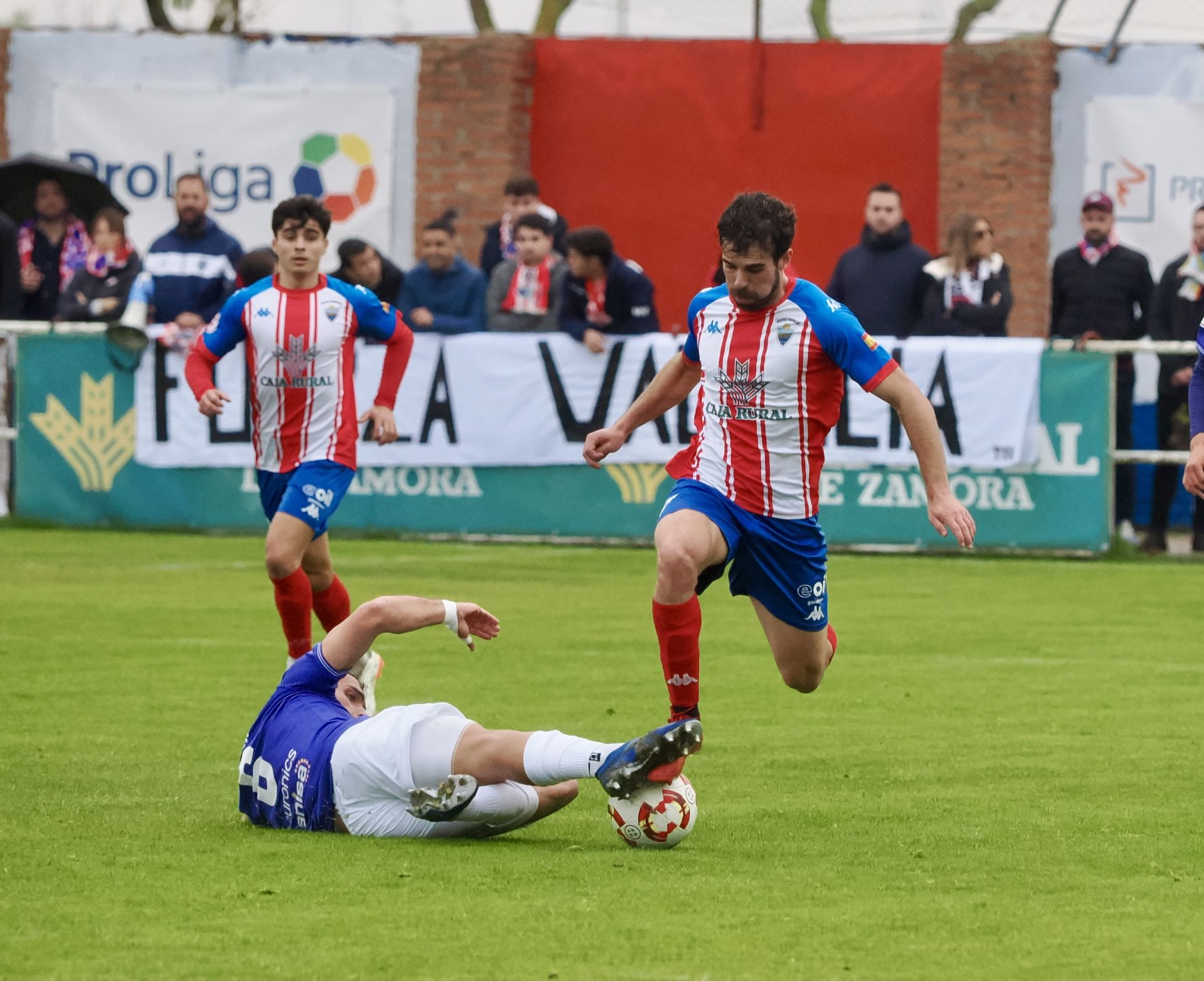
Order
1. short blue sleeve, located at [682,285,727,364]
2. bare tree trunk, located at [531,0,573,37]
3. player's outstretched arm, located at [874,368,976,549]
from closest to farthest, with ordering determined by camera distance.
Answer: player's outstretched arm, located at [874,368,976,549]
short blue sleeve, located at [682,285,727,364]
bare tree trunk, located at [531,0,573,37]

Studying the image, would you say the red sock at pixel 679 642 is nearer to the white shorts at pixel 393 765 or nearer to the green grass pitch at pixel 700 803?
the green grass pitch at pixel 700 803

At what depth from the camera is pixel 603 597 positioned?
13.2 meters

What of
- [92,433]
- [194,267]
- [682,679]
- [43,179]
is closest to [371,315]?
[682,679]

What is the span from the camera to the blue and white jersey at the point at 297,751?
6.20 meters

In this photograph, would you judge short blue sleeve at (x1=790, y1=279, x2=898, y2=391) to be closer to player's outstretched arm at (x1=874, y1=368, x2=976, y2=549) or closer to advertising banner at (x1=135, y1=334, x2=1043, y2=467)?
player's outstretched arm at (x1=874, y1=368, x2=976, y2=549)

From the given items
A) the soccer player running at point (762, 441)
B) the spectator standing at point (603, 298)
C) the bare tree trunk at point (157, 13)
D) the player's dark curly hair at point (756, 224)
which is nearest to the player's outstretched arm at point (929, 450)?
Result: the soccer player running at point (762, 441)

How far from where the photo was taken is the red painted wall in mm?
20828

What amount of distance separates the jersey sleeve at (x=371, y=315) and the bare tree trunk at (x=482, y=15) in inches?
599

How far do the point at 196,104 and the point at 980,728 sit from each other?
15082 mm

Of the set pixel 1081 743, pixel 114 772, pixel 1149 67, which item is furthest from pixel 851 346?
pixel 1149 67

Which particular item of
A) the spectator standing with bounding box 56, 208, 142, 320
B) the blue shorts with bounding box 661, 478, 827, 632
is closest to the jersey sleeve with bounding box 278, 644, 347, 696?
the blue shorts with bounding box 661, 478, 827, 632

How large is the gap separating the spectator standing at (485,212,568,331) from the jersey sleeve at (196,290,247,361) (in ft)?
20.8

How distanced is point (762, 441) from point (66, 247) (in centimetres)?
1203

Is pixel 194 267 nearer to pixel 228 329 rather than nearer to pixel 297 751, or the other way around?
pixel 228 329
